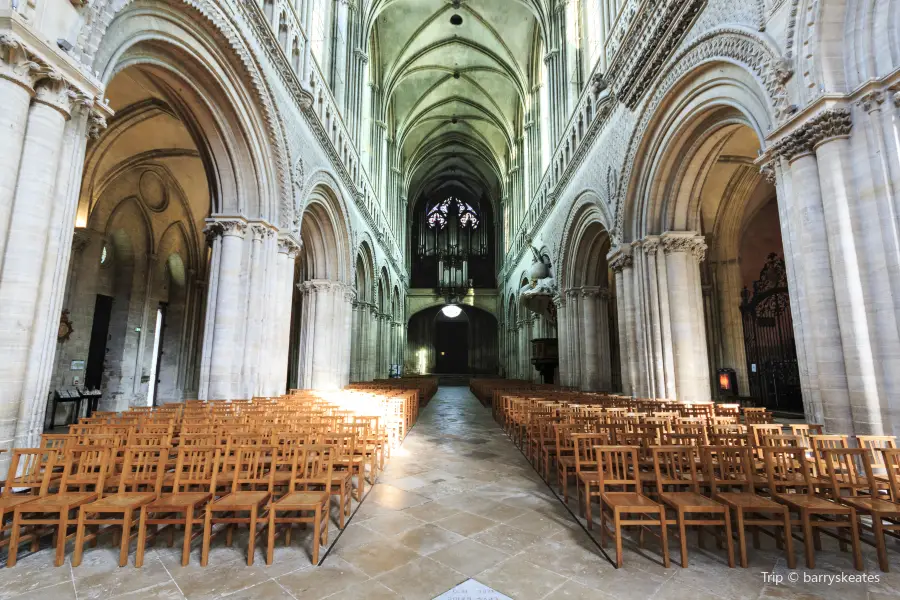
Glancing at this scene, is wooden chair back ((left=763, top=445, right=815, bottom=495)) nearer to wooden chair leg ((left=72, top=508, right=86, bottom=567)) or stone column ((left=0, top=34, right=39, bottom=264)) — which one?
wooden chair leg ((left=72, top=508, right=86, bottom=567))

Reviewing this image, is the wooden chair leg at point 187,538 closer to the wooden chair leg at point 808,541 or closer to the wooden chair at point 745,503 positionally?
the wooden chair at point 745,503

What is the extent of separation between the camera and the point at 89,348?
11.0m

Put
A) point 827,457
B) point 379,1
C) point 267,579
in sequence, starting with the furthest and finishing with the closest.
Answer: point 379,1 → point 827,457 → point 267,579

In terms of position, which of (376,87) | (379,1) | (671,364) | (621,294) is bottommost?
(671,364)

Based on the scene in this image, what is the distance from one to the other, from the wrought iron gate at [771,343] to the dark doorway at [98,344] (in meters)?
17.1

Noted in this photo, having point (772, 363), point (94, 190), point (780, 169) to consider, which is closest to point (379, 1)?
point (94, 190)

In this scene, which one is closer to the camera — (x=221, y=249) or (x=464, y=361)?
(x=221, y=249)

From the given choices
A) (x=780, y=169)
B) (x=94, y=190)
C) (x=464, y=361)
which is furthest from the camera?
(x=464, y=361)

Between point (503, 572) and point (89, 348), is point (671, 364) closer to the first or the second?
point (503, 572)

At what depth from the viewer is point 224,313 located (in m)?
8.27

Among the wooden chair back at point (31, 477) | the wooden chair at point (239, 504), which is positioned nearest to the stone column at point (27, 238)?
the wooden chair back at point (31, 477)

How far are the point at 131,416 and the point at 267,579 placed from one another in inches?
162

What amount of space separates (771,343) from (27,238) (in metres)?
14.9

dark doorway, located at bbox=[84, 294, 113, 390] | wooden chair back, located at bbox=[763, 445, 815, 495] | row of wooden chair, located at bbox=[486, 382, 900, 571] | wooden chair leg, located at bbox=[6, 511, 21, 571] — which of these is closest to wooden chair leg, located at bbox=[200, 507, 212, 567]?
wooden chair leg, located at bbox=[6, 511, 21, 571]
